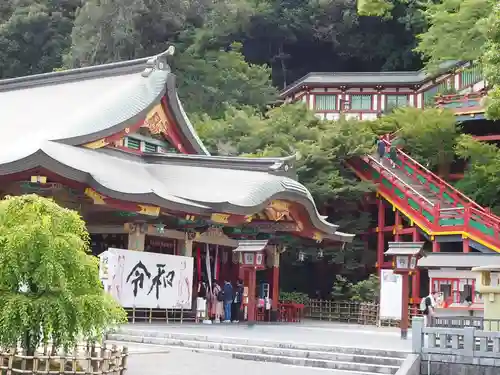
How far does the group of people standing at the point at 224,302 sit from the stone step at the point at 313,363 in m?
7.54

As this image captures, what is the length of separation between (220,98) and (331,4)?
1416 cm

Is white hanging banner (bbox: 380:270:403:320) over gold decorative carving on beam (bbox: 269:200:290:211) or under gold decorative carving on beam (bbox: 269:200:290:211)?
under

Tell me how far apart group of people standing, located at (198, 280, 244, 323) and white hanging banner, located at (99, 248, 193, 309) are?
4.97 feet

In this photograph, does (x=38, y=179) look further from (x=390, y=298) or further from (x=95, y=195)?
(x=390, y=298)

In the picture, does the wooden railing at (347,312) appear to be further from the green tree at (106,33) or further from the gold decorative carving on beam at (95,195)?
the green tree at (106,33)

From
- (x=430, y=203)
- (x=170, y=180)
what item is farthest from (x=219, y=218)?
(x=430, y=203)

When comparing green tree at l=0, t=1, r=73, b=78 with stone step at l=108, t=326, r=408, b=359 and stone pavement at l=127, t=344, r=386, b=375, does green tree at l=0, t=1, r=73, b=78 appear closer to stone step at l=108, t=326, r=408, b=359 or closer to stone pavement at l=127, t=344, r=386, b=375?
stone step at l=108, t=326, r=408, b=359

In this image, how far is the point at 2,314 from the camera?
31.3ft

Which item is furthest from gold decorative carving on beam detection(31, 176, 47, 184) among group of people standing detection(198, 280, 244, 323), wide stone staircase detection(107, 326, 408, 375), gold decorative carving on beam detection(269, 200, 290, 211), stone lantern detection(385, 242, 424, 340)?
stone lantern detection(385, 242, 424, 340)

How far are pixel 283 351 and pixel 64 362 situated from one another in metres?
6.24

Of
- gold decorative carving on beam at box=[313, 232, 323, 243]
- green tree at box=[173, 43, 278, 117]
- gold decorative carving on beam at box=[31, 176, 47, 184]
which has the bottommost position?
gold decorative carving on beam at box=[313, 232, 323, 243]

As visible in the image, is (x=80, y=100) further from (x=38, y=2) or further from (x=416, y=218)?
(x=38, y=2)

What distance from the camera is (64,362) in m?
9.66

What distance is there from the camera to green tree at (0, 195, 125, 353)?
9.62 m
